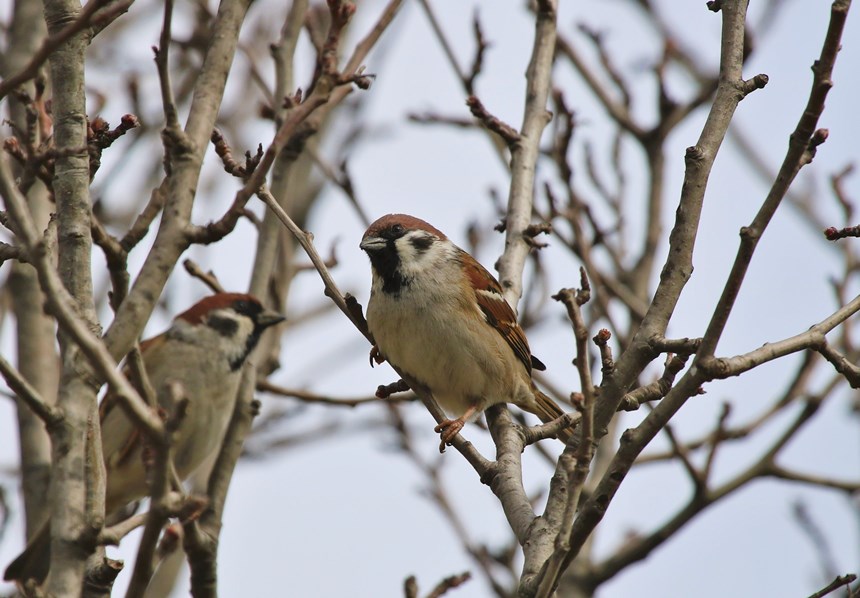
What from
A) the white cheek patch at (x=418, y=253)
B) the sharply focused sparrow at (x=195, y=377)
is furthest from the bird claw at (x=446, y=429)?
the sharply focused sparrow at (x=195, y=377)

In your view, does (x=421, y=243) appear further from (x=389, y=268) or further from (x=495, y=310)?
(x=495, y=310)

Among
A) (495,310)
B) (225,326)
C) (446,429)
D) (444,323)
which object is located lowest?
(446,429)

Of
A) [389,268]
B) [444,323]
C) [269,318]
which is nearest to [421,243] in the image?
[389,268]

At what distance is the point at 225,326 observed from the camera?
539 cm

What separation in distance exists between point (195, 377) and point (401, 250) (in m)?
1.50

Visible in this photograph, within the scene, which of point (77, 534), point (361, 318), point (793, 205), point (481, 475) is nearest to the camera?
point (77, 534)

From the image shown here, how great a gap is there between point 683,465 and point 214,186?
482 centimetres

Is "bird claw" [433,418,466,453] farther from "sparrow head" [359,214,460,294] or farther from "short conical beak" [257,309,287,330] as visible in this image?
"short conical beak" [257,309,287,330]

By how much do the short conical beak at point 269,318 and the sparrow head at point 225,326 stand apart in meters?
0.03

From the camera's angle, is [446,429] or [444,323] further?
[444,323]

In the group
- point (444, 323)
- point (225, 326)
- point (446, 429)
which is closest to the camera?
point (446, 429)

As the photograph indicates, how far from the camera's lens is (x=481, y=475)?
9.89ft

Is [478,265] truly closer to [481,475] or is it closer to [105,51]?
[481,475]

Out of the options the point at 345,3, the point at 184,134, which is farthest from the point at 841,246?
the point at 184,134
